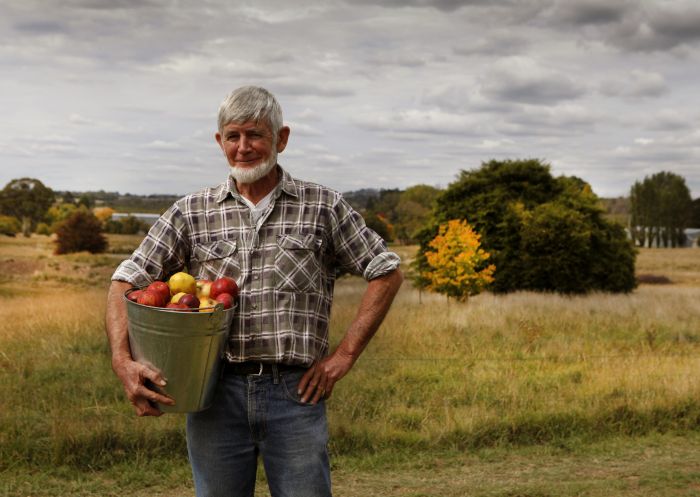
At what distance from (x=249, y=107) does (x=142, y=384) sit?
1.03m

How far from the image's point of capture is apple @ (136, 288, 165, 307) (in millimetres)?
2602

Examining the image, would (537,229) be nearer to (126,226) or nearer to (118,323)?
(126,226)

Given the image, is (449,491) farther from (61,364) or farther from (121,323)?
(61,364)

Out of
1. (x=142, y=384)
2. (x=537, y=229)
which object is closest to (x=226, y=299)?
(x=142, y=384)

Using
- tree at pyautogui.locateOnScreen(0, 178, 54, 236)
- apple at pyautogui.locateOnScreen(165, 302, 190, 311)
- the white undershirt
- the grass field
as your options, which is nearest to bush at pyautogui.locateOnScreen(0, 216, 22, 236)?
tree at pyautogui.locateOnScreen(0, 178, 54, 236)

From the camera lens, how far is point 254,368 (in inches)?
111

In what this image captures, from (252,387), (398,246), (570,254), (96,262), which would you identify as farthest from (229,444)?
(398,246)

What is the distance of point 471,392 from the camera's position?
798cm

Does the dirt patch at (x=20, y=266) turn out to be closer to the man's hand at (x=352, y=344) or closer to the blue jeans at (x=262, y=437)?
the blue jeans at (x=262, y=437)

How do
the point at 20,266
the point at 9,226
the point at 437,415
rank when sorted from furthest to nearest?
the point at 9,226
the point at 20,266
the point at 437,415

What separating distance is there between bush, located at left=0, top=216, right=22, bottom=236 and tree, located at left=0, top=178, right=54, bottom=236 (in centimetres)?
10

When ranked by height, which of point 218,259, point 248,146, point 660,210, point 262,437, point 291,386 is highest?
point 660,210

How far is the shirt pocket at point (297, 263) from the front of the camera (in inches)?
112

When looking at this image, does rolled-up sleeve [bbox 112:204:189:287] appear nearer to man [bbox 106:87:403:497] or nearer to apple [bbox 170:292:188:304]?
man [bbox 106:87:403:497]
